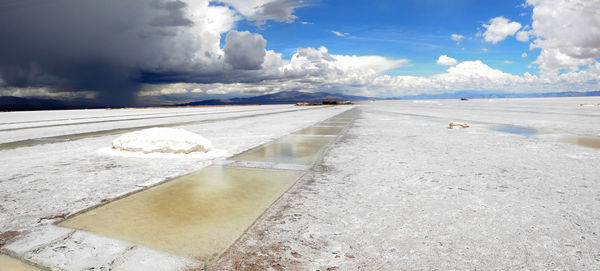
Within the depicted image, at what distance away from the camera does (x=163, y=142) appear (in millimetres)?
6074

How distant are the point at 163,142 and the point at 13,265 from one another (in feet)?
14.3

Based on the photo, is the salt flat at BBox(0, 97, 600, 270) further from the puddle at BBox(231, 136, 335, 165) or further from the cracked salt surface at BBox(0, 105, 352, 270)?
the puddle at BBox(231, 136, 335, 165)

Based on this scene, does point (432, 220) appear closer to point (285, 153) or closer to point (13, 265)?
point (13, 265)

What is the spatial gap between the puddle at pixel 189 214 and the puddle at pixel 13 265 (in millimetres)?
480

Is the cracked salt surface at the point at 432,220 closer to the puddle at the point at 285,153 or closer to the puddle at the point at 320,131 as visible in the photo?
the puddle at the point at 285,153

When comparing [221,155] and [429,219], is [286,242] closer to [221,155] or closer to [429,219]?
[429,219]

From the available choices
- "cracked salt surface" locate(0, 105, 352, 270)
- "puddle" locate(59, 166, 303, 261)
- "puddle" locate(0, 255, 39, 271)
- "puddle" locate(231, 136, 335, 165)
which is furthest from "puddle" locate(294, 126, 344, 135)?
"puddle" locate(0, 255, 39, 271)

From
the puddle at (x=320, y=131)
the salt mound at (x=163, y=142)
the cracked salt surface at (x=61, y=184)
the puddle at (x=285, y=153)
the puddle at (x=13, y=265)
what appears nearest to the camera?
the puddle at (x=13, y=265)

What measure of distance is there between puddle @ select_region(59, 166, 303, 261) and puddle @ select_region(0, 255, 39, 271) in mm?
480

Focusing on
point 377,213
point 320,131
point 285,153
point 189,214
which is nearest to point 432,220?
point 377,213

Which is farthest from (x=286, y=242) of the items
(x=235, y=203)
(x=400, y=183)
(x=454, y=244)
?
(x=400, y=183)

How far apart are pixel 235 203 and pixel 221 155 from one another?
3.07 meters

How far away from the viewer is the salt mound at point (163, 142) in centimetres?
600

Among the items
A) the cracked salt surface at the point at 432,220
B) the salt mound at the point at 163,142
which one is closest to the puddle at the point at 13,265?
the cracked salt surface at the point at 432,220
